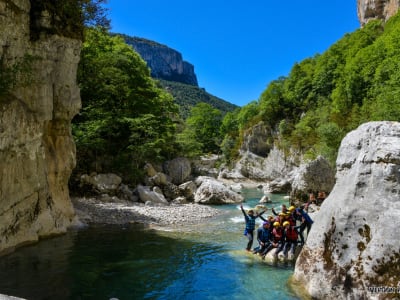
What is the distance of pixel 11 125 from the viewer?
13.6 metres

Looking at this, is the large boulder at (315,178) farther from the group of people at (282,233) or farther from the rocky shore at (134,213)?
the group of people at (282,233)

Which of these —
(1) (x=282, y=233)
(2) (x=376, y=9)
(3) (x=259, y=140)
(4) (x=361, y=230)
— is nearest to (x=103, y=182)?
(1) (x=282, y=233)

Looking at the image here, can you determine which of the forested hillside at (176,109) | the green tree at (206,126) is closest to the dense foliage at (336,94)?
the forested hillside at (176,109)

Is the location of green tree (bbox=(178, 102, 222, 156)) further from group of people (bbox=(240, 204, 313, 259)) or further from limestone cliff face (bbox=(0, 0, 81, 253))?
group of people (bbox=(240, 204, 313, 259))

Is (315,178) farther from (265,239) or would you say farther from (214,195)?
(265,239)

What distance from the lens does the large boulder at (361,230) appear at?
8.68 metres

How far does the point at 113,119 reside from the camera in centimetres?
3278

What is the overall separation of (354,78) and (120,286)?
49.8m

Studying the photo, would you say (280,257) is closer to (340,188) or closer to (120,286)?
(340,188)

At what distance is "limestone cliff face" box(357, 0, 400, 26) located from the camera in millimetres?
70125

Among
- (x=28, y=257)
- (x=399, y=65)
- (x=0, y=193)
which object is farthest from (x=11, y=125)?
(x=399, y=65)

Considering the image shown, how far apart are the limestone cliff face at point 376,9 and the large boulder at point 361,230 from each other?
70.4m

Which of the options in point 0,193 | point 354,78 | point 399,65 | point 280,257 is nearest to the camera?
point 0,193

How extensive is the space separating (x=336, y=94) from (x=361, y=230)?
5018 cm
